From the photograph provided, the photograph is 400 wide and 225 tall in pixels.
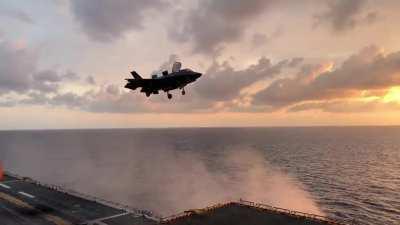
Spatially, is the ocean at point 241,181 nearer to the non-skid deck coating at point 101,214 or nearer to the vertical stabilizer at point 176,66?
the non-skid deck coating at point 101,214

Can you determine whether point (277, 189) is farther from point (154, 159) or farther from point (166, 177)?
point (154, 159)

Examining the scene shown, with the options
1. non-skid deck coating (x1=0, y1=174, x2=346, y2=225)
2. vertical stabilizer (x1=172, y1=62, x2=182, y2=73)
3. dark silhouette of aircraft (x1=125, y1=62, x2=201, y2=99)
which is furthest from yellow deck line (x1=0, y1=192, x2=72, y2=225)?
vertical stabilizer (x1=172, y1=62, x2=182, y2=73)

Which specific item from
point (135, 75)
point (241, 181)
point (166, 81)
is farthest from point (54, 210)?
point (241, 181)

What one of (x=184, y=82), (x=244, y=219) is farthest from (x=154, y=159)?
(x=184, y=82)

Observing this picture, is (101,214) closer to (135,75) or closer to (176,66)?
(135,75)

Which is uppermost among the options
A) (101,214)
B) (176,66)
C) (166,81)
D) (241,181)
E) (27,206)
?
(176,66)

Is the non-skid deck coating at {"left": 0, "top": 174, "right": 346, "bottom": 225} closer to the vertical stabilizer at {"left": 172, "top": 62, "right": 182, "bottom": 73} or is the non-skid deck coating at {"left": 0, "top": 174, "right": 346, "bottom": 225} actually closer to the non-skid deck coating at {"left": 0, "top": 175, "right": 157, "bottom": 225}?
the non-skid deck coating at {"left": 0, "top": 175, "right": 157, "bottom": 225}
